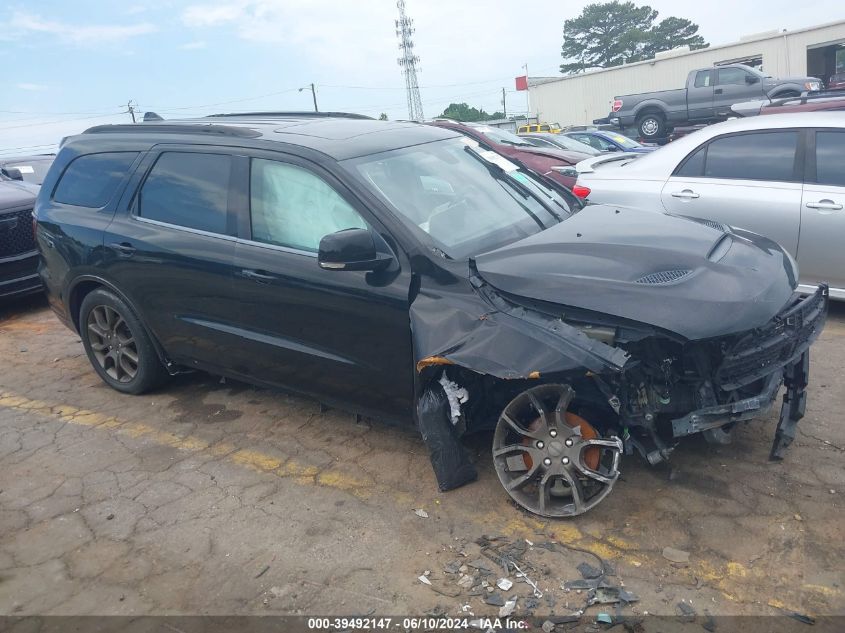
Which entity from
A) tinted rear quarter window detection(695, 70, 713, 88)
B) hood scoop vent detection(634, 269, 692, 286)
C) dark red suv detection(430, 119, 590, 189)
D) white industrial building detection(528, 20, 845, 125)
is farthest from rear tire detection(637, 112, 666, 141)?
hood scoop vent detection(634, 269, 692, 286)

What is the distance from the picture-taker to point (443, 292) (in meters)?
3.35

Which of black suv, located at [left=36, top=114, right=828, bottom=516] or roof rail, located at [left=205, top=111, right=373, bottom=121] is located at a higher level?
roof rail, located at [left=205, top=111, right=373, bottom=121]

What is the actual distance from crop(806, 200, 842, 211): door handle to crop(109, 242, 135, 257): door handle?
4738 mm

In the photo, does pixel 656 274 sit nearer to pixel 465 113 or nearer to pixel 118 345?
pixel 118 345

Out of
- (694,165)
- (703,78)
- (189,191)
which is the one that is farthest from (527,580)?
(703,78)

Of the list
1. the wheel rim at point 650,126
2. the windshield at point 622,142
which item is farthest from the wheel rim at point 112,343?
the wheel rim at point 650,126

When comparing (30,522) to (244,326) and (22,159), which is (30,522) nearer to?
(244,326)

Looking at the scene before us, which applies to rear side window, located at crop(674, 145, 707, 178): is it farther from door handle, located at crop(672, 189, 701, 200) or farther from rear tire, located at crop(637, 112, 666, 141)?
rear tire, located at crop(637, 112, 666, 141)

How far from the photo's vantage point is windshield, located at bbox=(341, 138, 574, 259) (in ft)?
11.9

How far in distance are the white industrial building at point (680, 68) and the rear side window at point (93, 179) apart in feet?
100

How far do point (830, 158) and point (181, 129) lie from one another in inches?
182

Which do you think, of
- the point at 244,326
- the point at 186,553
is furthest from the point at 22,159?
the point at 186,553

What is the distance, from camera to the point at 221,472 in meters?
3.94

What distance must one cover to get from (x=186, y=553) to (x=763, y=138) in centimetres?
507
